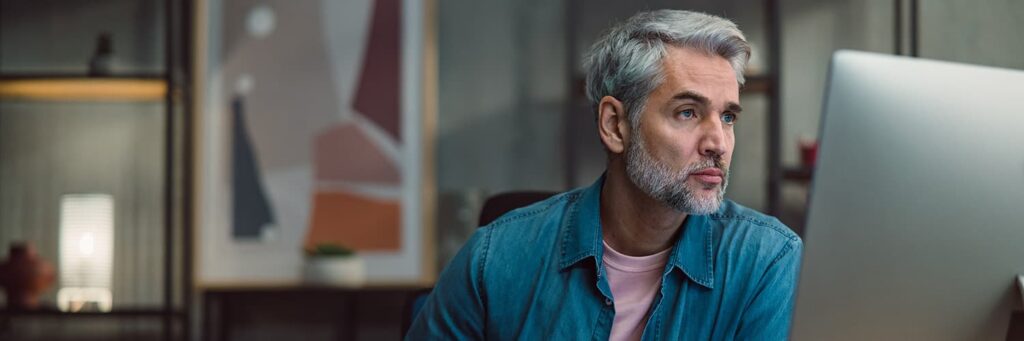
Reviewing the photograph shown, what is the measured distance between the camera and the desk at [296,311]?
385 centimetres

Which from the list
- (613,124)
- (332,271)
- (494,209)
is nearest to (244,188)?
(332,271)

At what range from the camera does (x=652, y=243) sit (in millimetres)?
1545

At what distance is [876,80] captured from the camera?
876 mm

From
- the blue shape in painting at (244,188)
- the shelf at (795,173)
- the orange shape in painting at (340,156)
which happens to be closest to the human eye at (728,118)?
the shelf at (795,173)

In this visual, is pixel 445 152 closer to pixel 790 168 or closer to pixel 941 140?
pixel 790 168

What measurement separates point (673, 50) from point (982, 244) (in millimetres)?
645

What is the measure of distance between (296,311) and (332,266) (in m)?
0.38

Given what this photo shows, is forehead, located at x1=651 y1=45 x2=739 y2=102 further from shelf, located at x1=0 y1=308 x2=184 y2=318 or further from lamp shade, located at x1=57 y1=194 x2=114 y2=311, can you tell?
lamp shade, located at x1=57 y1=194 x2=114 y2=311

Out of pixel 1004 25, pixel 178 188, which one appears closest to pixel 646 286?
pixel 1004 25

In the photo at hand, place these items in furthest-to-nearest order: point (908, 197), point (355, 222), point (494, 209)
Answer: point (355, 222)
point (494, 209)
point (908, 197)

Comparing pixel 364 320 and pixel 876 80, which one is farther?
pixel 364 320

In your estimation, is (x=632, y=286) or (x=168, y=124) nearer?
(x=632, y=286)

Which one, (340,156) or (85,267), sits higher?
(340,156)

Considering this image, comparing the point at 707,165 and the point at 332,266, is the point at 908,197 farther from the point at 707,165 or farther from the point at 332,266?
the point at 332,266
